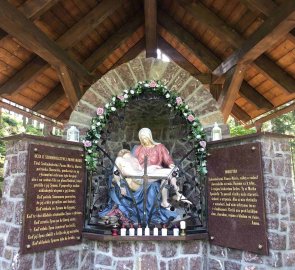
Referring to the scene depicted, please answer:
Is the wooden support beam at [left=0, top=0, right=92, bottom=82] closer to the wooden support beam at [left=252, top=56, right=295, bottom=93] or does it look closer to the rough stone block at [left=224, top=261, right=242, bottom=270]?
the wooden support beam at [left=252, top=56, right=295, bottom=93]

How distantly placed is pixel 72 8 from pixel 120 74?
1.62m

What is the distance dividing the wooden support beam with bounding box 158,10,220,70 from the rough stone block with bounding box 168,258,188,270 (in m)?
3.94

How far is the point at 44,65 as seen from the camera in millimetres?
5672

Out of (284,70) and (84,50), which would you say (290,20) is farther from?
(84,50)

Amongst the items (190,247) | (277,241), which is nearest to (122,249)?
(190,247)

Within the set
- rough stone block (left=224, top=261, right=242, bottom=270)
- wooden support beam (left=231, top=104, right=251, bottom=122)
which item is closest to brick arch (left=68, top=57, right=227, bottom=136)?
rough stone block (left=224, top=261, right=242, bottom=270)

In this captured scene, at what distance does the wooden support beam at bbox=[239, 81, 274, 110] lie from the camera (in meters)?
6.78

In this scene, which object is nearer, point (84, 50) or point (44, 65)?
point (44, 65)

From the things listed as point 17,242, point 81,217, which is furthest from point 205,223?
point 17,242

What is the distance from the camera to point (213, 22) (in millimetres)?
5195

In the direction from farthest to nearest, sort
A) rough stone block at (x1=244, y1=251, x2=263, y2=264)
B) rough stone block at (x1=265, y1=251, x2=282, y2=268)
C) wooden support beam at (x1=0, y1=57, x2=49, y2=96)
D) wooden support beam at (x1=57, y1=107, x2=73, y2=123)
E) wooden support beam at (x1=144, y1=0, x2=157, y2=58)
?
wooden support beam at (x1=57, y1=107, x2=73, y2=123) → wooden support beam at (x1=0, y1=57, x2=49, y2=96) → wooden support beam at (x1=144, y1=0, x2=157, y2=58) → rough stone block at (x1=244, y1=251, x2=263, y2=264) → rough stone block at (x1=265, y1=251, x2=282, y2=268)

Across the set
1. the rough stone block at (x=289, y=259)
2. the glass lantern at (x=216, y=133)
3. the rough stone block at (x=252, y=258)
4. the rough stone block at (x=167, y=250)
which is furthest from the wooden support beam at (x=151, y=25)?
the rough stone block at (x=289, y=259)

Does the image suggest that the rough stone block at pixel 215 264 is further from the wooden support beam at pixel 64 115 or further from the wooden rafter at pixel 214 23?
the wooden support beam at pixel 64 115

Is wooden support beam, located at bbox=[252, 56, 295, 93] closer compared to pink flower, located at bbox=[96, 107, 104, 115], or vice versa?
pink flower, located at bbox=[96, 107, 104, 115]
